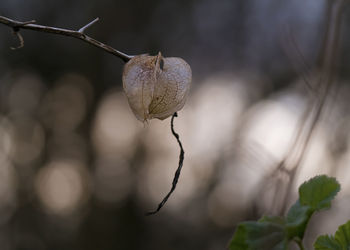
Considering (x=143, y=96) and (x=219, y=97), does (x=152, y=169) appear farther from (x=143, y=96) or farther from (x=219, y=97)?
(x=143, y=96)

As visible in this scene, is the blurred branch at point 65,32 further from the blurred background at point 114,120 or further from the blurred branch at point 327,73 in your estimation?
the blurred background at point 114,120

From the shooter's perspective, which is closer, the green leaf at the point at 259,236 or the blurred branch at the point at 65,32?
the green leaf at the point at 259,236

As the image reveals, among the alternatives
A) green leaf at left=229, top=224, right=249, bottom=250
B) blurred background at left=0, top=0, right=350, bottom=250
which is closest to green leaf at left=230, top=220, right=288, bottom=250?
green leaf at left=229, top=224, right=249, bottom=250

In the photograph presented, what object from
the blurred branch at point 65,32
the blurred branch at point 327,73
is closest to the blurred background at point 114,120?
the blurred branch at point 327,73

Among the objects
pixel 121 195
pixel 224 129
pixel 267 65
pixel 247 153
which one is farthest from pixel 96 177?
pixel 247 153

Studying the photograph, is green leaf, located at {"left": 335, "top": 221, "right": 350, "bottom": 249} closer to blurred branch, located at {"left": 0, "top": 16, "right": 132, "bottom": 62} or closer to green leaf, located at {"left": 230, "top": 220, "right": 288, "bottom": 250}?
green leaf, located at {"left": 230, "top": 220, "right": 288, "bottom": 250}
